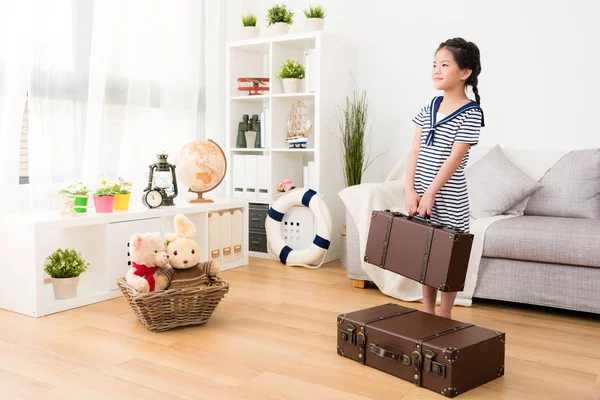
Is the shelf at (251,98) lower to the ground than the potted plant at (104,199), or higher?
→ higher

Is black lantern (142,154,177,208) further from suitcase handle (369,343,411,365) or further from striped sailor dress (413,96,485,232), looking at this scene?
suitcase handle (369,343,411,365)

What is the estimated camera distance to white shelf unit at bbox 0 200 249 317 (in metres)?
2.59

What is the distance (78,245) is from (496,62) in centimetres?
257

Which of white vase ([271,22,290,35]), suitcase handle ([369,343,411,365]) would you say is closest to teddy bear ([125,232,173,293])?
suitcase handle ([369,343,411,365])

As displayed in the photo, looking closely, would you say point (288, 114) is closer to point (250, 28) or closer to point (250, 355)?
point (250, 28)

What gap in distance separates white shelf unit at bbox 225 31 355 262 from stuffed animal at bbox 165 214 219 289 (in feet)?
4.56

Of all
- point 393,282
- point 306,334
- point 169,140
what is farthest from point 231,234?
point 306,334

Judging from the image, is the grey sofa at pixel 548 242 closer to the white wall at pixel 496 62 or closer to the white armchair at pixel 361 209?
the white armchair at pixel 361 209

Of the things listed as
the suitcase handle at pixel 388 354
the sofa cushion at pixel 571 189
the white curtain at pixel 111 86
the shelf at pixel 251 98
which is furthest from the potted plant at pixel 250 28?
the suitcase handle at pixel 388 354

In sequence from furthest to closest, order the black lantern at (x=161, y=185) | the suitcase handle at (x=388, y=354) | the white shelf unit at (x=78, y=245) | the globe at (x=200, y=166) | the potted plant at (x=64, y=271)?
the globe at (x=200, y=166), the black lantern at (x=161, y=185), the potted plant at (x=64, y=271), the white shelf unit at (x=78, y=245), the suitcase handle at (x=388, y=354)

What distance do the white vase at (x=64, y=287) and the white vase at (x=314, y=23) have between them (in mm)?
2157

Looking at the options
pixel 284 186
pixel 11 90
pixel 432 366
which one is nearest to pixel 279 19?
pixel 284 186

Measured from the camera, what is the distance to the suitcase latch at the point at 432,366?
5.92ft

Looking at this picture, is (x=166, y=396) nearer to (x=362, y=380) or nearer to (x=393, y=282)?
(x=362, y=380)
